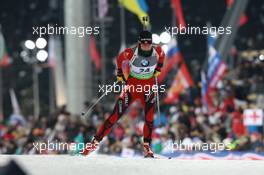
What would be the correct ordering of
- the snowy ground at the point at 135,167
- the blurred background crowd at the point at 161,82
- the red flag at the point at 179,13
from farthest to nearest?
the red flag at the point at 179,13 < the blurred background crowd at the point at 161,82 < the snowy ground at the point at 135,167

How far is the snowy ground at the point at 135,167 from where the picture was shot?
744 centimetres

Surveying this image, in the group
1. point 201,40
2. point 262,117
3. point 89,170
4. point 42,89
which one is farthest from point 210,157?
point 42,89

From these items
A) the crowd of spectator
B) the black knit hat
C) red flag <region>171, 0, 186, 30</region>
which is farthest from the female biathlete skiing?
red flag <region>171, 0, 186, 30</region>

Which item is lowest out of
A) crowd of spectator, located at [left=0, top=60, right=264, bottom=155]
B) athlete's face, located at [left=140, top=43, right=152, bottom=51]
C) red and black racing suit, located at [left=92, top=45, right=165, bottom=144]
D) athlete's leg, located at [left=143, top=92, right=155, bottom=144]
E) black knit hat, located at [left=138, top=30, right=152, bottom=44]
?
crowd of spectator, located at [left=0, top=60, right=264, bottom=155]

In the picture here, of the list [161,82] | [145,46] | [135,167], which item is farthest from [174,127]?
[135,167]

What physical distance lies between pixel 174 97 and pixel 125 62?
760 cm

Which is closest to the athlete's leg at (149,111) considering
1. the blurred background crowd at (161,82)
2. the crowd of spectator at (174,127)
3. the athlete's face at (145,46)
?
the athlete's face at (145,46)

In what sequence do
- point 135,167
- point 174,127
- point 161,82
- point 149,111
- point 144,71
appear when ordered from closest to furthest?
point 135,167 → point 144,71 → point 149,111 → point 161,82 → point 174,127

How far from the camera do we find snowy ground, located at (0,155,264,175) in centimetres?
744

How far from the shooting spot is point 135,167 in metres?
7.51

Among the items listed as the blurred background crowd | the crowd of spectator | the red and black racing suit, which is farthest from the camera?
the blurred background crowd

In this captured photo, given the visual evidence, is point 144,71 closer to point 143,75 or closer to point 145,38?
point 143,75

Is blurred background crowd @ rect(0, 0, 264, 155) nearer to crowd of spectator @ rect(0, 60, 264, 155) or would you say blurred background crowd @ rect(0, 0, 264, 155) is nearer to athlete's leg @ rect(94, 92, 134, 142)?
crowd of spectator @ rect(0, 60, 264, 155)

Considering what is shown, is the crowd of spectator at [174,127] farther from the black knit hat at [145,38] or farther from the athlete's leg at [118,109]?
the black knit hat at [145,38]
